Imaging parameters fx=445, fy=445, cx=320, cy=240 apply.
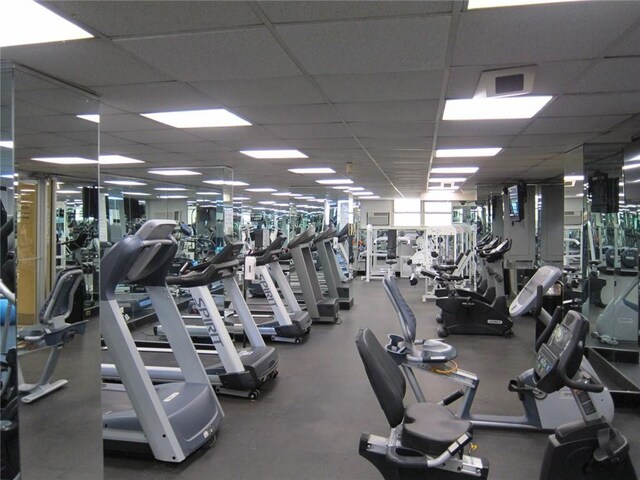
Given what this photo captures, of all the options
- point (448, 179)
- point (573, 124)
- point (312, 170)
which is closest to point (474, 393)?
point (573, 124)

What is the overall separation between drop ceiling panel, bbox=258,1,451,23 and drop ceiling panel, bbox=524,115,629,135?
95.6 inches

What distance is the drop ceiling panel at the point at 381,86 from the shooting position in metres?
2.58

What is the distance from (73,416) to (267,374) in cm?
162

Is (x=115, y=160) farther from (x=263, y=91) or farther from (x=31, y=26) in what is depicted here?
(x=31, y=26)

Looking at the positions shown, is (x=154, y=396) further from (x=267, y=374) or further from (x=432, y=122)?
(x=432, y=122)

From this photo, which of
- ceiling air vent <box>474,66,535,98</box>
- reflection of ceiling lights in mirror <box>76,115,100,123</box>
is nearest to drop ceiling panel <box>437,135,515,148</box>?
ceiling air vent <box>474,66,535,98</box>

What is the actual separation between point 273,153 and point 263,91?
8.89 feet

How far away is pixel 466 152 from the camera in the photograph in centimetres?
553

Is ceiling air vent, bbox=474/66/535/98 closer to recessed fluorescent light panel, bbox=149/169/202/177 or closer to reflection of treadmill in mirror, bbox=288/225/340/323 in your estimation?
reflection of treadmill in mirror, bbox=288/225/340/323

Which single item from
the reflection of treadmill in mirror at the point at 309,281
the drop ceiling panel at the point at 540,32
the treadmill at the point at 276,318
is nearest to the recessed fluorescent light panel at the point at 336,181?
the reflection of treadmill in mirror at the point at 309,281

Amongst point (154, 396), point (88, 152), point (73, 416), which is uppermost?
point (88, 152)

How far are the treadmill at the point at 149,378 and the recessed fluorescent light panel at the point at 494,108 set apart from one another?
2.26 m

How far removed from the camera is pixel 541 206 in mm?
8297

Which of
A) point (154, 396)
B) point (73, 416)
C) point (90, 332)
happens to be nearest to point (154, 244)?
point (90, 332)
